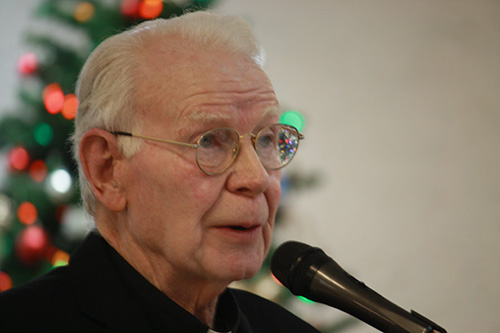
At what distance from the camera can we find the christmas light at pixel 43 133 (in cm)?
247

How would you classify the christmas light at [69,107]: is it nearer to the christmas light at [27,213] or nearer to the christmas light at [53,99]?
the christmas light at [53,99]

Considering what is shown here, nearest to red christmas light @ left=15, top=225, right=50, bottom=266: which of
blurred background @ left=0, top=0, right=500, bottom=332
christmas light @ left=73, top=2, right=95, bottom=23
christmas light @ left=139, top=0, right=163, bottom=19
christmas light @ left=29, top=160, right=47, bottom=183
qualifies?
christmas light @ left=29, top=160, right=47, bottom=183

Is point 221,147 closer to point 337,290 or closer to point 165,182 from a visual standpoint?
point 165,182

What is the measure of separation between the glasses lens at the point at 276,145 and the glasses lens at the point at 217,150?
66 millimetres

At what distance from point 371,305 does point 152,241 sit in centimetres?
53

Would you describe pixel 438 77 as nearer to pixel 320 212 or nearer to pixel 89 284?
pixel 320 212

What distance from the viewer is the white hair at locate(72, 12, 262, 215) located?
1283mm

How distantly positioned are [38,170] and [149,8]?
89 cm

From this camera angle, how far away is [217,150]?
127 cm

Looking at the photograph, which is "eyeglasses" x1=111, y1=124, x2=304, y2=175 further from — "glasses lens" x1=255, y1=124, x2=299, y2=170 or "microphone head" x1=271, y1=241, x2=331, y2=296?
"microphone head" x1=271, y1=241, x2=331, y2=296

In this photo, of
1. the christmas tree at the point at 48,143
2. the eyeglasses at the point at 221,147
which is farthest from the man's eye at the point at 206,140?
the christmas tree at the point at 48,143

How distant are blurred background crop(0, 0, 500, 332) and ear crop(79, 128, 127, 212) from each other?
8.98ft

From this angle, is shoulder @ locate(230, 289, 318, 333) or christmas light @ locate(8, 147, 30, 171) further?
christmas light @ locate(8, 147, 30, 171)

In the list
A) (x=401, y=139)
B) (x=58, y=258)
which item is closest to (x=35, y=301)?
(x=58, y=258)
